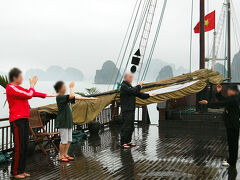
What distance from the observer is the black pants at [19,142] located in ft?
14.4

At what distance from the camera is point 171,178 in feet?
14.4

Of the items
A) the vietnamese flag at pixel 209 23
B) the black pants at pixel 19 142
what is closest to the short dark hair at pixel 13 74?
the black pants at pixel 19 142

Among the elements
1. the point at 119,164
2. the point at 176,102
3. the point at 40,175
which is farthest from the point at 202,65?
the point at 40,175

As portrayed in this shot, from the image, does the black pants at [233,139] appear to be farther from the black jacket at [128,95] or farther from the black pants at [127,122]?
the black pants at [127,122]

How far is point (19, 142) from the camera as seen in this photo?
14.5 ft

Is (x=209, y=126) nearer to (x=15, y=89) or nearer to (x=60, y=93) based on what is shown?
(x=60, y=93)

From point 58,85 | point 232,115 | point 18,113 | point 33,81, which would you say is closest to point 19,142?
point 18,113

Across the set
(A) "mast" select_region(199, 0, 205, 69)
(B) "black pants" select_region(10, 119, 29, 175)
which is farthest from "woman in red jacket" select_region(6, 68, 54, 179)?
(A) "mast" select_region(199, 0, 205, 69)

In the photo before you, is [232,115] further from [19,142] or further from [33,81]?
[19,142]

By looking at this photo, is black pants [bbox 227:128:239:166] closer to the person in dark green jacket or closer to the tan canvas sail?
the person in dark green jacket

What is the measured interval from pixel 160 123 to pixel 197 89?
1.83m

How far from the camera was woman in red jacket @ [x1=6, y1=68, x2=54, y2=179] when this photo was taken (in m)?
4.30

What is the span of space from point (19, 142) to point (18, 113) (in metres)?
0.45

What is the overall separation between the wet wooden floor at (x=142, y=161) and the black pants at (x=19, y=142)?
0.91 ft
